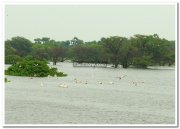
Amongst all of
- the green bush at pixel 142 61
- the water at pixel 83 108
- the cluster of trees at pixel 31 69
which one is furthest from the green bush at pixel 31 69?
the green bush at pixel 142 61

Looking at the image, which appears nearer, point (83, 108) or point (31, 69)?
point (83, 108)

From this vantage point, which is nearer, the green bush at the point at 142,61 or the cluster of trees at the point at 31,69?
the cluster of trees at the point at 31,69

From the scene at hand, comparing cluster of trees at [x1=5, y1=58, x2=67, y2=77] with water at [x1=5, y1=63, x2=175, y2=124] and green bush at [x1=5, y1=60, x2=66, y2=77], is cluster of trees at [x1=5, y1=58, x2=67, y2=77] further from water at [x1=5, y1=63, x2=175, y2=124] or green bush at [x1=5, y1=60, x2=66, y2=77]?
water at [x1=5, y1=63, x2=175, y2=124]

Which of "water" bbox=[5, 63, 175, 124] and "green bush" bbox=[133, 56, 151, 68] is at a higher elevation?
"green bush" bbox=[133, 56, 151, 68]

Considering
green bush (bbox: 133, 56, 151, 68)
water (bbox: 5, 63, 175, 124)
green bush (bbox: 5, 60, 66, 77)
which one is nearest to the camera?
water (bbox: 5, 63, 175, 124)

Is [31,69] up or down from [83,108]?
up

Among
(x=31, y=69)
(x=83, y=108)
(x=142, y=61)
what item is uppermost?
(x=142, y=61)

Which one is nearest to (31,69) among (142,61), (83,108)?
(83,108)

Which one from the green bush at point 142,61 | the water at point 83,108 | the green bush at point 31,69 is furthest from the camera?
the green bush at point 142,61

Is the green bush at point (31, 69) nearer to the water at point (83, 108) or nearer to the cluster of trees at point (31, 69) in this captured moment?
the cluster of trees at point (31, 69)

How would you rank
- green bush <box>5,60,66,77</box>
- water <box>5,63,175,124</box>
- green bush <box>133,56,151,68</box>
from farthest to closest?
green bush <box>133,56,151,68</box>, green bush <box>5,60,66,77</box>, water <box>5,63,175,124</box>

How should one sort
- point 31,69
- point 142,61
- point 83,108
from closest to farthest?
point 83,108 < point 31,69 < point 142,61

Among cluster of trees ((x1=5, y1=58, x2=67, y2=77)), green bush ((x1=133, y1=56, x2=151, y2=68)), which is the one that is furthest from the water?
green bush ((x1=133, y1=56, x2=151, y2=68))

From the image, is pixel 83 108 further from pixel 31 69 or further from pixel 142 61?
pixel 142 61
